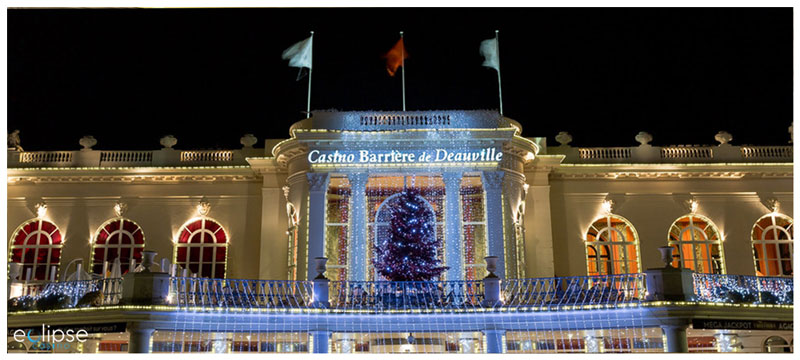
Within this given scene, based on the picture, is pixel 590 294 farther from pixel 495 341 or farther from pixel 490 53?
pixel 490 53

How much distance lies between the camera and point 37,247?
28.4 m

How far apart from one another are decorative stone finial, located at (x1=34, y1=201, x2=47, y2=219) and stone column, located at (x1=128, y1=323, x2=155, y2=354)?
44.0ft

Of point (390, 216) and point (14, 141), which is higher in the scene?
point (14, 141)

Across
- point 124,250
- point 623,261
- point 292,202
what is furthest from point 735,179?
point 124,250

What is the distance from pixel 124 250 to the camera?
92.8ft

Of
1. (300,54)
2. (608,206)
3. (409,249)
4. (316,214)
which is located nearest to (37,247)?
(316,214)

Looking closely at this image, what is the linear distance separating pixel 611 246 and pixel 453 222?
6325 millimetres

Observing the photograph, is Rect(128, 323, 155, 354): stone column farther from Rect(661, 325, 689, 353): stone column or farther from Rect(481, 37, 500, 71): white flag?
Rect(481, 37, 500, 71): white flag

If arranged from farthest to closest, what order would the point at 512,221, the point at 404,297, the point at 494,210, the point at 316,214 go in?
the point at 512,221
the point at 316,214
the point at 494,210
the point at 404,297

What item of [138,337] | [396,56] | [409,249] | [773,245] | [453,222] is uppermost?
[396,56]

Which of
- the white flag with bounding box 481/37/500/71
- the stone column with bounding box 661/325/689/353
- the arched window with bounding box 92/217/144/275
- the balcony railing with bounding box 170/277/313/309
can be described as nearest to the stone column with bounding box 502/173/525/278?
the white flag with bounding box 481/37/500/71

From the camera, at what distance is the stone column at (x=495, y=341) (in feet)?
59.1

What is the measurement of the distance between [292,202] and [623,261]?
11.3m

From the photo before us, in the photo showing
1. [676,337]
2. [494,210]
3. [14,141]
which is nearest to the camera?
[676,337]
